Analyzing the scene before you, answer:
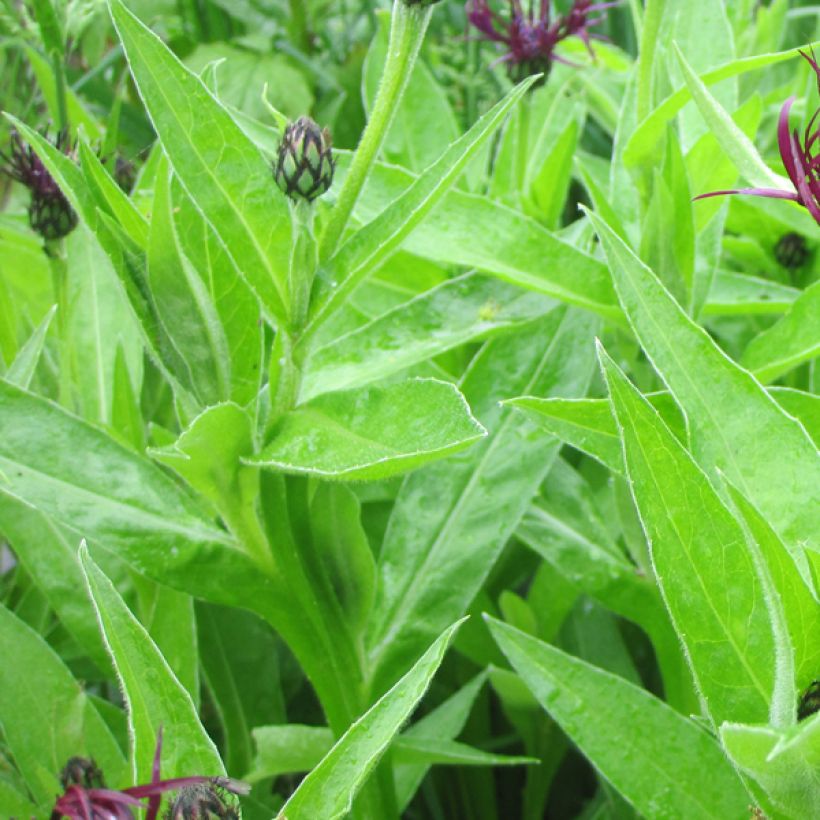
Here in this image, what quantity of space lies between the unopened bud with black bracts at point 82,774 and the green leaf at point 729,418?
1.13 ft

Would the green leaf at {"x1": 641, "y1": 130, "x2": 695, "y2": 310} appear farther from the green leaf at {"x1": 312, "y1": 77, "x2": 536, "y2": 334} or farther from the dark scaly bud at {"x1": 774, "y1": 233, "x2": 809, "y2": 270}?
the dark scaly bud at {"x1": 774, "y1": 233, "x2": 809, "y2": 270}

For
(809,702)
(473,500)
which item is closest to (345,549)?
(473,500)

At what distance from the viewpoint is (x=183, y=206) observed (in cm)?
65

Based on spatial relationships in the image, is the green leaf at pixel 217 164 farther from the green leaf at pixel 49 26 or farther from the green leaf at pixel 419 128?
the green leaf at pixel 419 128

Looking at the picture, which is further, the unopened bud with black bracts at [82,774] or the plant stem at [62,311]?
the plant stem at [62,311]

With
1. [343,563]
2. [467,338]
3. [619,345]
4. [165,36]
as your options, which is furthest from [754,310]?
[165,36]

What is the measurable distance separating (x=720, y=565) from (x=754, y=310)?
0.40m

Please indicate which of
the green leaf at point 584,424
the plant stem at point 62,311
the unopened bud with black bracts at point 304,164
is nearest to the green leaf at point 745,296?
the green leaf at point 584,424

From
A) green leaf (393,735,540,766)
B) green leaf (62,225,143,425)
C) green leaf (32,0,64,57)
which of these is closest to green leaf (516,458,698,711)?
green leaf (393,735,540,766)

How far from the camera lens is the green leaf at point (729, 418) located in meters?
0.48

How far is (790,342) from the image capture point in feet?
2.15

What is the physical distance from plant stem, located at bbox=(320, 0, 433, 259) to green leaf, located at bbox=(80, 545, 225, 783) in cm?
24

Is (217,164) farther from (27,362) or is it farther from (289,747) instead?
(289,747)

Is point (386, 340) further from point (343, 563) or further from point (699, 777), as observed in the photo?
point (699, 777)
